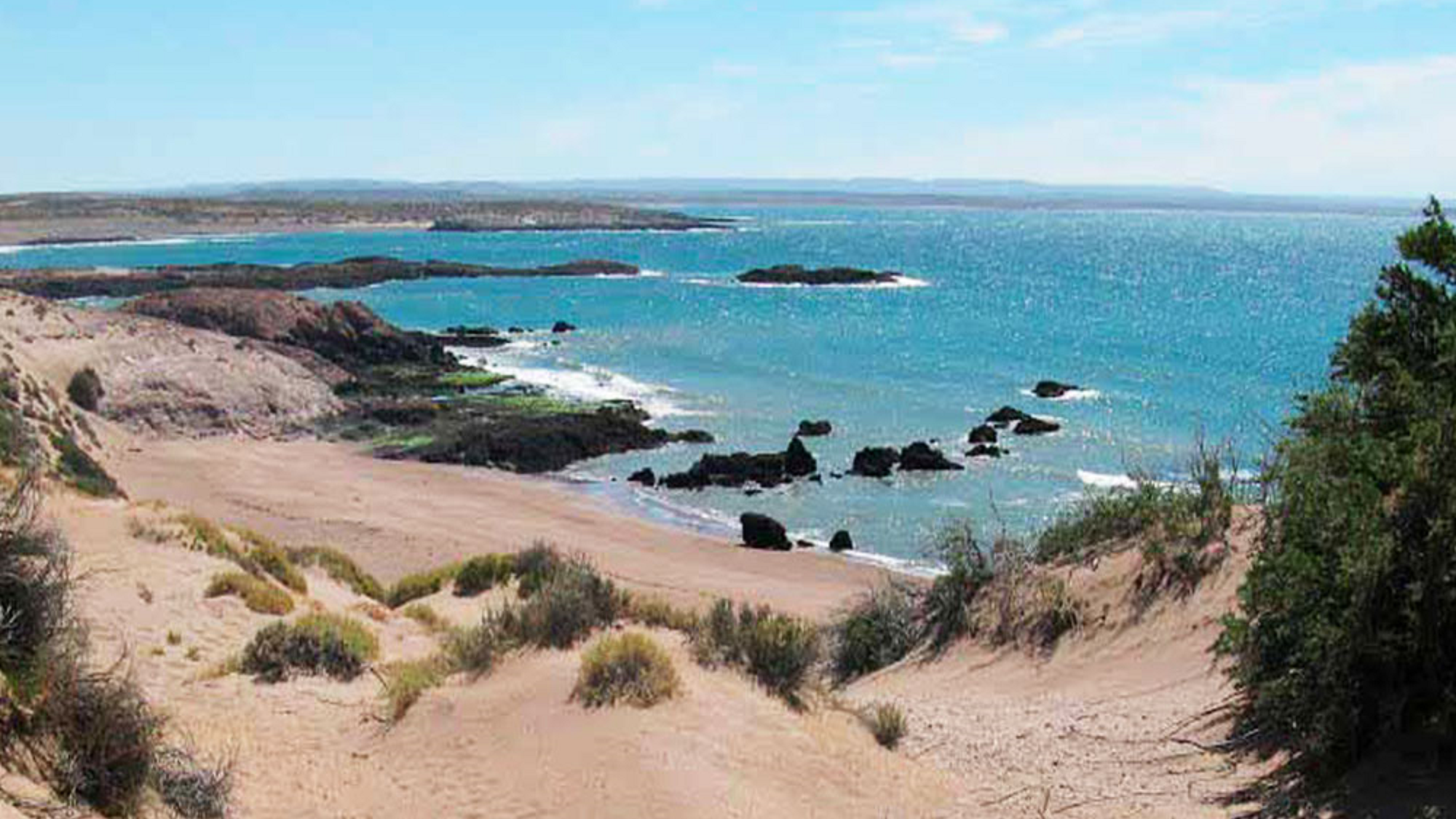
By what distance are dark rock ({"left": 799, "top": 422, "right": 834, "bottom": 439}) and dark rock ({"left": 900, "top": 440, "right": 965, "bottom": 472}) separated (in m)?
5.33

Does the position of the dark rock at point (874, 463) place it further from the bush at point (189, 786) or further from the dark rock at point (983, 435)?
the bush at point (189, 786)

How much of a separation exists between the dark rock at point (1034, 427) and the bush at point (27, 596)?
37.6 m

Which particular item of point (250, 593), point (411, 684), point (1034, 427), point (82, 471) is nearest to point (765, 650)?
point (411, 684)

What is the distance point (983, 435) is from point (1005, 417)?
13.8ft

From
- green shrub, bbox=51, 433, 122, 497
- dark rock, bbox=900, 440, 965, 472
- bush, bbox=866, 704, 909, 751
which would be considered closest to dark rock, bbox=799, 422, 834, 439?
dark rock, bbox=900, 440, 965, 472

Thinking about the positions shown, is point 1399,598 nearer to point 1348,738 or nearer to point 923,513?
point 1348,738

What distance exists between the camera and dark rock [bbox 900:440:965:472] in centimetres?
3866

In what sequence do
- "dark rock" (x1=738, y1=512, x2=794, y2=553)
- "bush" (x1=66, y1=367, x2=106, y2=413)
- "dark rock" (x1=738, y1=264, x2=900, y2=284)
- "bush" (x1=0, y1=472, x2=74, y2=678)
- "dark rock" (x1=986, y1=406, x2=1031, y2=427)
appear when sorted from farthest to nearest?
"dark rock" (x1=738, y1=264, x2=900, y2=284), "dark rock" (x1=986, y1=406, x2=1031, y2=427), "bush" (x1=66, y1=367, x2=106, y2=413), "dark rock" (x1=738, y1=512, x2=794, y2=553), "bush" (x1=0, y1=472, x2=74, y2=678)

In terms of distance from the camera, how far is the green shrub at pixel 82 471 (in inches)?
1061

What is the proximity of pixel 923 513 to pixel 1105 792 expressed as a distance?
24.1 m

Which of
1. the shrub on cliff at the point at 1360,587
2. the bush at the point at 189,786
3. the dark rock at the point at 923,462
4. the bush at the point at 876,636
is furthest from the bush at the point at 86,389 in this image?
the shrub on cliff at the point at 1360,587

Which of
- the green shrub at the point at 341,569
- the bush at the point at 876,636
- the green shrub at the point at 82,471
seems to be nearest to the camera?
the bush at the point at 876,636

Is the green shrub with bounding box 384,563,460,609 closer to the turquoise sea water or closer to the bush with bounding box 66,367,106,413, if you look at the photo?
the turquoise sea water

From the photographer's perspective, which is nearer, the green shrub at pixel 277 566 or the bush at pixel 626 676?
the bush at pixel 626 676
